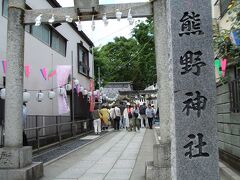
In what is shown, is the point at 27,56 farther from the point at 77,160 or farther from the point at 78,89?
the point at 78,89

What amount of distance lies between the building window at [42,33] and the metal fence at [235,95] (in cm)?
945

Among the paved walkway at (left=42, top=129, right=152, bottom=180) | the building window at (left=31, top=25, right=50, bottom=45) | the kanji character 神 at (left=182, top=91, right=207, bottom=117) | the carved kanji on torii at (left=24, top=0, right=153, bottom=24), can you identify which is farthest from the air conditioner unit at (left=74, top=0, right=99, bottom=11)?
the building window at (left=31, top=25, right=50, bottom=45)

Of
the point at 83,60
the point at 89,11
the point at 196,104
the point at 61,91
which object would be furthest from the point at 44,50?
the point at 196,104

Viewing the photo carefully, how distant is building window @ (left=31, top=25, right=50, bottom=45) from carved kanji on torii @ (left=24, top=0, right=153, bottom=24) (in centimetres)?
635

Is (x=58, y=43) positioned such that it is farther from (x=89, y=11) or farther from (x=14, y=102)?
(x=14, y=102)

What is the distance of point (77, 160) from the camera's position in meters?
12.7

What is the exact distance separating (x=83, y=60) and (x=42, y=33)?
9.38 m

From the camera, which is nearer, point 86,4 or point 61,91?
point 86,4

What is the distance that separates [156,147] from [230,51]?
113 inches

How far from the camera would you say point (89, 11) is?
9484 millimetres

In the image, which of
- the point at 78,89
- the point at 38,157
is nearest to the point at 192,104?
the point at 38,157

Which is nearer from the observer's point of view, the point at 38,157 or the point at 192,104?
the point at 192,104

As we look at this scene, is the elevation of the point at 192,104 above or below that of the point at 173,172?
above

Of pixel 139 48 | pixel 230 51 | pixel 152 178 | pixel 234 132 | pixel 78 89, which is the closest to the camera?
pixel 230 51
